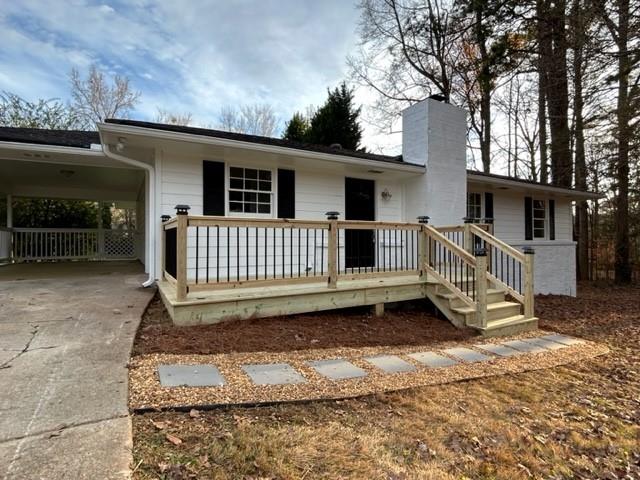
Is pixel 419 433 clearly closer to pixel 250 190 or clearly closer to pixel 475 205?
pixel 250 190

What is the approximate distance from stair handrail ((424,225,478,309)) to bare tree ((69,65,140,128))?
18.5 m

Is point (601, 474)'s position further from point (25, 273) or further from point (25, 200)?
point (25, 200)

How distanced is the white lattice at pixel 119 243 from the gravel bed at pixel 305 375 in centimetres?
956

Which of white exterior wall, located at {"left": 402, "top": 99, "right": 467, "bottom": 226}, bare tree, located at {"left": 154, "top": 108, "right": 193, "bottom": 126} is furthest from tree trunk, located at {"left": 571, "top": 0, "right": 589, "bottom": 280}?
bare tree, located at {"left": 154, "top": 108, "right": 193, "bottom": 126}

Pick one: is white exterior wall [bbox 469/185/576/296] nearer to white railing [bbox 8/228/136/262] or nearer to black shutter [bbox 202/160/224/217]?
black shutter [bbox 202/160/224/217]

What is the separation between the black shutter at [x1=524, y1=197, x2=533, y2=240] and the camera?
35.9 ft

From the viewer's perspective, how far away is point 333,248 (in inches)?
198

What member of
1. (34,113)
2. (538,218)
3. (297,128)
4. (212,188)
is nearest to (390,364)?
(212,188)

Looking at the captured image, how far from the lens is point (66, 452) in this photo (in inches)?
69.8

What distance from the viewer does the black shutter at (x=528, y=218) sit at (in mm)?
10938

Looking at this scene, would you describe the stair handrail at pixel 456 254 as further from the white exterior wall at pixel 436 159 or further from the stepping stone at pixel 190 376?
the stepping stone at pixel 190 376

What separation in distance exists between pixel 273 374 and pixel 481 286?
3.33 m

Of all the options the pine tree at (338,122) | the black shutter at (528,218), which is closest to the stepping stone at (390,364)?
the black shutter at (528,218)

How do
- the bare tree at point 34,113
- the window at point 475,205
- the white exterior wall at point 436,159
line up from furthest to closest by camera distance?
the bare tree at point 34,113
the window at point 475,205
the white exterior wall at point 436,159
